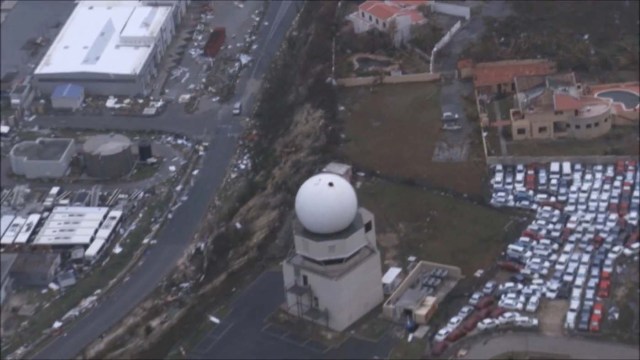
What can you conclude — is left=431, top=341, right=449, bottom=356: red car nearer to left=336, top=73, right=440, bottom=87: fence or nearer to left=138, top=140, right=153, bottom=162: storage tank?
left=336, top=73, right=440, bottom=87: fence

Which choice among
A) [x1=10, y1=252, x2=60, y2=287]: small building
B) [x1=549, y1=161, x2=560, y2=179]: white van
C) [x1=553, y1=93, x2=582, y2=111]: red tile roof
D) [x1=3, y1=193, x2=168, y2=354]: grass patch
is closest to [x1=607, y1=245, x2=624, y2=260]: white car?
[x1=549, y1=161, x2=560, y2=179]: white van

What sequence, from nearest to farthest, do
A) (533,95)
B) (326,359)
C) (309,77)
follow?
(326,359), (533,95), (309,77)

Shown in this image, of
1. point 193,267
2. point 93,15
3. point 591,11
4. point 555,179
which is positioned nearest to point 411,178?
point 555,179

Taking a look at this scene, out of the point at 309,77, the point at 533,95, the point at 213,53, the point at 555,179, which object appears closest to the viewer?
the point at 555,179

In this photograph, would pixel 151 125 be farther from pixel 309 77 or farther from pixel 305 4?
pixel 305 4

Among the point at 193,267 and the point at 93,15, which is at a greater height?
the point at 93,15

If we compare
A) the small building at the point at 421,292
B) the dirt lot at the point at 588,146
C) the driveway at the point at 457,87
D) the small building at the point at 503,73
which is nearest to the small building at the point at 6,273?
the small building at the point at 421,292
